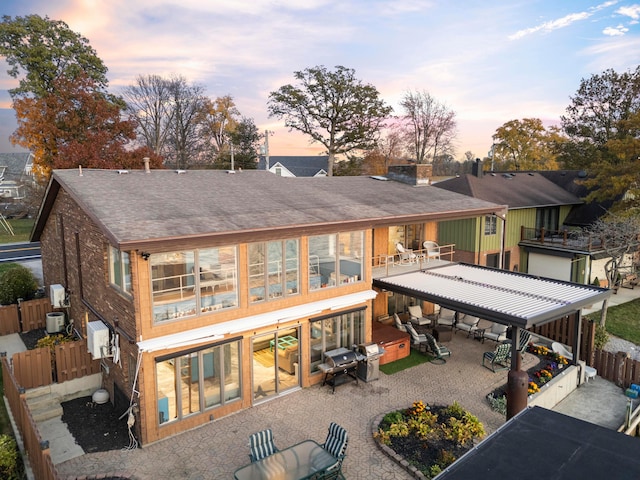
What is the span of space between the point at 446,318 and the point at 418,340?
147 inches

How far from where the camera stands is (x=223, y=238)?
10.9 m

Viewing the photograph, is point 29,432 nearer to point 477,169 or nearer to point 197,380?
point 197,380

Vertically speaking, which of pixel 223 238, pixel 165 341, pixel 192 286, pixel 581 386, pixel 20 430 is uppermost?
pixel 223 238

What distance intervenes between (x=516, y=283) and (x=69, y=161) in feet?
90.9

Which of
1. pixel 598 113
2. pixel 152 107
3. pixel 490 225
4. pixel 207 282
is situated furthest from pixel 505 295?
pixel 152 107

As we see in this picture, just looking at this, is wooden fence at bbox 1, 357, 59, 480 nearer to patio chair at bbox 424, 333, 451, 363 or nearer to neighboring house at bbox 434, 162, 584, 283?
patio chair at bbox 424, 333, 451, 363

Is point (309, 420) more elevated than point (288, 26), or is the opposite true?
point (288, 26)

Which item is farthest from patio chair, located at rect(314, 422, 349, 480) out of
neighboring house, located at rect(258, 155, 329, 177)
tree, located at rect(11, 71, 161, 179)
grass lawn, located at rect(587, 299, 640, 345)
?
neighboring house, located at rect(258, 155, 329, 177)

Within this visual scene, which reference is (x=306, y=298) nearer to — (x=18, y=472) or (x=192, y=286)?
(x=192, y=286)

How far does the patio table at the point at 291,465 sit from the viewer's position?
8.55 m

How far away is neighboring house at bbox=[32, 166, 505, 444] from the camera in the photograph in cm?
1061

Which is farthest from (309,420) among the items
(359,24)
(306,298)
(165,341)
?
(359,24)

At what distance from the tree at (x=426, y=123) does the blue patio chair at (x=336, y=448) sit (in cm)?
4498

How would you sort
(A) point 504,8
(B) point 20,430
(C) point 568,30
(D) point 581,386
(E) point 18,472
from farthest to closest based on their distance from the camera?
(C) point 568,30, (A) point 504,8, (D) point 581,386, (B) point 20,430, (E) point 18,472
